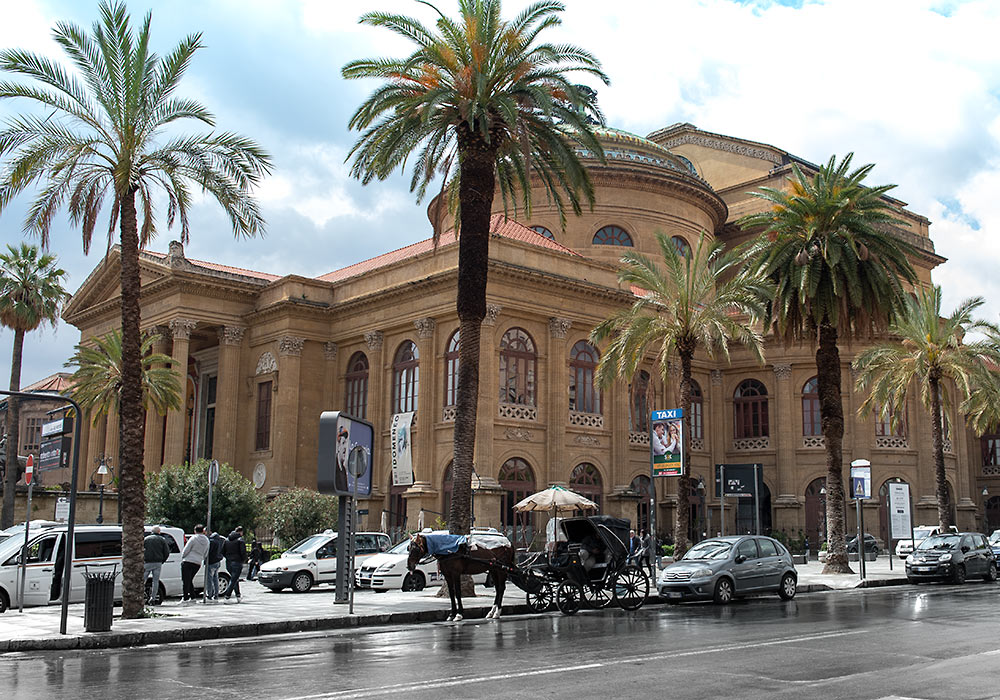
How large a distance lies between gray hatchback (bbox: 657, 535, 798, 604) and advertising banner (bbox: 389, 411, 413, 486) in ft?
48.0

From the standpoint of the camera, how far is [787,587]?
2292 cm

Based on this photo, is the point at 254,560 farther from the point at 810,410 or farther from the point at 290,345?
the point at 810,410

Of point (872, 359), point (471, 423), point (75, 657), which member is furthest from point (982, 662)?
point (872, 359)

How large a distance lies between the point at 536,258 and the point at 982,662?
2773cm

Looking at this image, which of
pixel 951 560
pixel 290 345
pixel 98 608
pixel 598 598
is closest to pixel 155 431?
pixel 290 345

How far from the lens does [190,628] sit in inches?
633

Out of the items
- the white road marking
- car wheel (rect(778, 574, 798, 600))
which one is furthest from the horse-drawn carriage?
the white road marking

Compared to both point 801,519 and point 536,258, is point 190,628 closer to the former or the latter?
point 536,258

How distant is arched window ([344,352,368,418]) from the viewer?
137 feet

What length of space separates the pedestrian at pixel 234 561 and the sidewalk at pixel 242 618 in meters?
0.45

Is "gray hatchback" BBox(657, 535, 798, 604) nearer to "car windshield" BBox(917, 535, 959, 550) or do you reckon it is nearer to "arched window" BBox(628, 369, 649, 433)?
"car windshield" BBox(917, 535, 959, 550)

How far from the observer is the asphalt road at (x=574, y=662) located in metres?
9.77

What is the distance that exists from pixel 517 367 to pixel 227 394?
13826 millimetres

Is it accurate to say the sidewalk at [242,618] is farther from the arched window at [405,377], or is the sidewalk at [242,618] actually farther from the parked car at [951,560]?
the arched window at [405,377]
